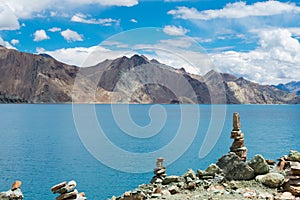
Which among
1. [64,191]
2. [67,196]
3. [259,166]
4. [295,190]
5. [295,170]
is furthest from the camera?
[259,166]

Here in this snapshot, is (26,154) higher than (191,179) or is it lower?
lower

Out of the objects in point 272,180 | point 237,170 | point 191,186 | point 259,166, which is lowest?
point 191,186

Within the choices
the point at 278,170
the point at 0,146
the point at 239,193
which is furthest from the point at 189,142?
the point at 239,193

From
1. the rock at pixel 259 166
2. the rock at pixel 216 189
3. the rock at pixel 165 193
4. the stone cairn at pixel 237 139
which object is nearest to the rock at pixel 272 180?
the rock at pixel 259 166

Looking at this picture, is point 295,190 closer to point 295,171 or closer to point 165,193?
point 295,171

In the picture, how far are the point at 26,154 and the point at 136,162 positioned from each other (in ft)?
62.3

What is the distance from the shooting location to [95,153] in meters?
56.3

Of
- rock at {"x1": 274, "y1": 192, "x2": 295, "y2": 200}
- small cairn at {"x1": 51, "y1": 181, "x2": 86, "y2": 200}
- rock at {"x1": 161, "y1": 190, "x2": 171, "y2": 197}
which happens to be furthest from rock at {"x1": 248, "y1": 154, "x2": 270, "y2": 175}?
small cairn at {"x1": 51, "y1": 181, "x2": 86, "y2": 200}

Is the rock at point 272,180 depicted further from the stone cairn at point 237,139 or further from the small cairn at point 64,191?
the small cairn at point 64,191

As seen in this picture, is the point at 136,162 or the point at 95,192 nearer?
the point at 95,192

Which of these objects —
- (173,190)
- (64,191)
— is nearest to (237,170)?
(173,190)

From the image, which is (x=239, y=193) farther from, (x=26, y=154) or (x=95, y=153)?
(x=26, y=154)

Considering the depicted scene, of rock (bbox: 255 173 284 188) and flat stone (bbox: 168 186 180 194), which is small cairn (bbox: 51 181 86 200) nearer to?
flat stone (bbox: 168 186 180 194)

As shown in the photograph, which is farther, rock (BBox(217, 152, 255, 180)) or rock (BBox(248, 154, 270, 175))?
rock (BBox(248, 154, 270, 175))
